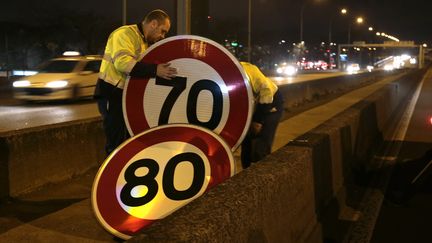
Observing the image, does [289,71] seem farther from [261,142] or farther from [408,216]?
[261,142]

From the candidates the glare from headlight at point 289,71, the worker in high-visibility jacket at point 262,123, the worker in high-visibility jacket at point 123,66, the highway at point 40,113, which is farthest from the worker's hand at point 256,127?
the glare from headlight at point 289,71

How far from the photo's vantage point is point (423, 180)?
669cm

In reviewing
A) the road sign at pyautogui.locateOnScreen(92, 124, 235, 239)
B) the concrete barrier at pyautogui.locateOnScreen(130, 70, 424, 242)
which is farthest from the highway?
the road sign at pyautogui.locateOnScreen(92, 124, 235, 239)

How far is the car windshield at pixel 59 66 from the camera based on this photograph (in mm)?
20766

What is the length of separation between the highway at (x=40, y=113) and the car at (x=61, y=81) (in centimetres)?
39

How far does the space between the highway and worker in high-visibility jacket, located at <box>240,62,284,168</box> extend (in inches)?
368

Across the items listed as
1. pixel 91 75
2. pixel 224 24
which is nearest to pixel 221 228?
pixel 91 75

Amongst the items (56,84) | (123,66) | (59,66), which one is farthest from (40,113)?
(123,66)

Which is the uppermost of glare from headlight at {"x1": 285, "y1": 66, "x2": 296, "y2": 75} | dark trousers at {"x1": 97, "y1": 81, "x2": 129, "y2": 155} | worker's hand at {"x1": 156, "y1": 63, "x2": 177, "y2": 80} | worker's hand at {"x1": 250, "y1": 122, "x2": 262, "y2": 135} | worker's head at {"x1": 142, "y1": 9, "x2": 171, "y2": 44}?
glare from headlight at {"x1": 285, "y1": 66, "x2": 296, "y2": 75}

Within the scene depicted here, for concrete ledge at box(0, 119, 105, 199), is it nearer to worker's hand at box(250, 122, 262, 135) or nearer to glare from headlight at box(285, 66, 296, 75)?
worker's hand at box(250, 122, 262, 135)

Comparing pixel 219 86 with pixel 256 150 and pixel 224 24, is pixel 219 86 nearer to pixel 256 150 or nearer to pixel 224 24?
pixel 256 150

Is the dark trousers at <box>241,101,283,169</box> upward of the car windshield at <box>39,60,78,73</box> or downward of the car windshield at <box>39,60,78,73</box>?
downward

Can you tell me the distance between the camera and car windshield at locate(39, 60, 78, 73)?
2077 cm

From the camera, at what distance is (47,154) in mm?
6598
